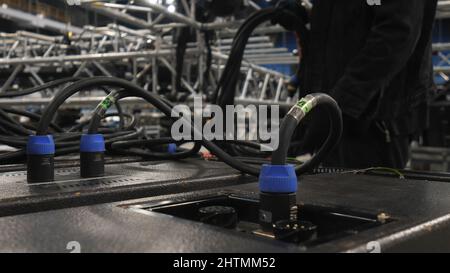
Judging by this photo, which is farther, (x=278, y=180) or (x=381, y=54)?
(x=381, y=54)

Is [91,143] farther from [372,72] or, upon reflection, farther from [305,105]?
[372,72]

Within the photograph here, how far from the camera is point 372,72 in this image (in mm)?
1085

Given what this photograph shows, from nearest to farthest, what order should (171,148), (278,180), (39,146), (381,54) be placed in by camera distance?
1. (278,180)
2. (39,146)
3. (171,148)
4. (381,54)

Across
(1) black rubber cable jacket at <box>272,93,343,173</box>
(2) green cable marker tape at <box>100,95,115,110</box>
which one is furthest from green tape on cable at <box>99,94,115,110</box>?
(1) black rubber cable jacket at <box>272,93,343,173</box>

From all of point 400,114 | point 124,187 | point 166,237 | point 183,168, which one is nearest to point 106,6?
point 400,114

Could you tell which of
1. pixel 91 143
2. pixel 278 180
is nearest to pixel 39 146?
pixel 91 143

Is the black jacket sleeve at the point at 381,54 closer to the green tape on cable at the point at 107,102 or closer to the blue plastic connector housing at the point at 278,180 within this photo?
the green tape on cable at the point at 107,102

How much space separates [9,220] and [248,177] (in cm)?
34

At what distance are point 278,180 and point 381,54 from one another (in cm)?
80

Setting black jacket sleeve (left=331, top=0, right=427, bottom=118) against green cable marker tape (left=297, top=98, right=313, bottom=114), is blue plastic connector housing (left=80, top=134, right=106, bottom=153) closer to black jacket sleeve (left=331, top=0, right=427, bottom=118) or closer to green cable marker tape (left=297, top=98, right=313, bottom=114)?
green cable marker tape (left=297, top=98, right=313, bottom=114)

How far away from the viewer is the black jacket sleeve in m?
1.06

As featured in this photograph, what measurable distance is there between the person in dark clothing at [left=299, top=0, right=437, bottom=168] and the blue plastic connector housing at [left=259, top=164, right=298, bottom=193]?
0.77 meters

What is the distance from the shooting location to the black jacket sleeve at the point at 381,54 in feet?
3.49
